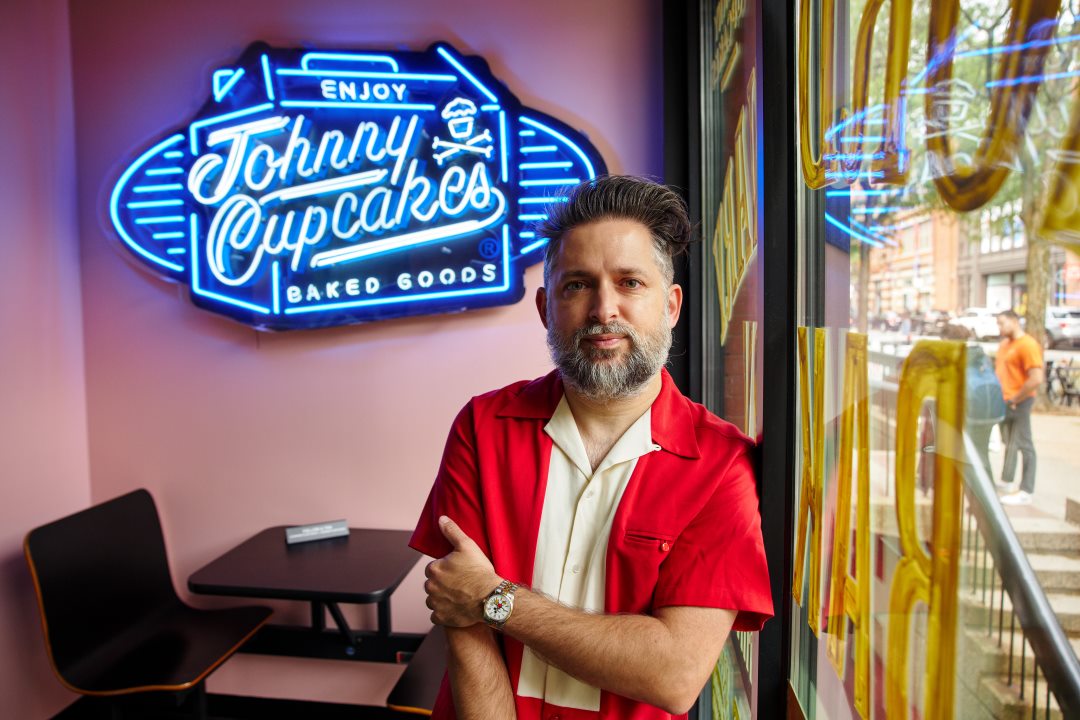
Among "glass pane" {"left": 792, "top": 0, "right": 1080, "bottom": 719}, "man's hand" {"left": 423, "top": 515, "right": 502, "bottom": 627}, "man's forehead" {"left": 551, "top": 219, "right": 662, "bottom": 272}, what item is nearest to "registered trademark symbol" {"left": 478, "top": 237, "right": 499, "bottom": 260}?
"man's forehead" {"left": 551, "top": 219, "right": 662, "bottom": 272}

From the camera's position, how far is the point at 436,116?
2918 mm

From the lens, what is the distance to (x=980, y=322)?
2.02ft

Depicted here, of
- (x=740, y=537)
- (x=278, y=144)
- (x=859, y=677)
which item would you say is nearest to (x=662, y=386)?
(x=740, y=537)

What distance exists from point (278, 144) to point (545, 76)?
4.06 ft

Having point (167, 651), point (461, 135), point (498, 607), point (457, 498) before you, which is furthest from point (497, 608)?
point (461, 135)

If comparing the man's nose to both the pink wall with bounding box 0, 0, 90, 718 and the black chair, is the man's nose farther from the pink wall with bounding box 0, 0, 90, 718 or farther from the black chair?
the pink wall with bounding box 0, 0, 90, 718

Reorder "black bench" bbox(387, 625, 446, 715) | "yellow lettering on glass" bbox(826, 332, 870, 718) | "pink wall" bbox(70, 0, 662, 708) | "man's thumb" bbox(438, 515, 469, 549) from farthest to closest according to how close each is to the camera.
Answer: "pink wall" bbox(70, 0, 662, 708) → "black bench" bbox(387, 625, 446, 715) → "man's thumb" bbox(438, 515, 469, 549) → "yellow lettering on glass" bbox(826, 332, 870, 718)

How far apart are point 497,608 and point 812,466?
2.04 feet

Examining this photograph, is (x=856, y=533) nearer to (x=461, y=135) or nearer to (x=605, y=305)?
(x=605, y=305)

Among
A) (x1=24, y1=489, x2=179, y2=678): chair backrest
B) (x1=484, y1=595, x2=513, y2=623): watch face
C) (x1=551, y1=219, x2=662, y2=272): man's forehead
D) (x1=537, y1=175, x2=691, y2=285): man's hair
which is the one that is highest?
(x1=537, y1=175, x2=691, y2=285): man's hair

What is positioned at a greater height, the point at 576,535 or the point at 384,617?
the point at 576,535

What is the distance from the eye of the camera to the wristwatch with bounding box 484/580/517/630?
123 cm

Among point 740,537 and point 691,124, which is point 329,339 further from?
point 740,537

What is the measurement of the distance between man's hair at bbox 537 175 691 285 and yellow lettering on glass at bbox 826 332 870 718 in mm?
528
